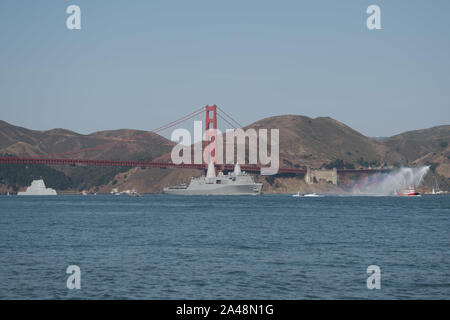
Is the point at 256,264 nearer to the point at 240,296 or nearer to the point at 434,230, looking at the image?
the point at 240,296

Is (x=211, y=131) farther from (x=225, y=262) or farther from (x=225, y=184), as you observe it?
(x=225, y=262)

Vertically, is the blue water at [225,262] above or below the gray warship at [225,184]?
below

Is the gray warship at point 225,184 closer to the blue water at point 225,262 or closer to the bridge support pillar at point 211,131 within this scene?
the bridge support pillar at point 211,131

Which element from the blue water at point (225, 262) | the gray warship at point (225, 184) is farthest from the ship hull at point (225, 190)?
the blue water at point (225, 262)

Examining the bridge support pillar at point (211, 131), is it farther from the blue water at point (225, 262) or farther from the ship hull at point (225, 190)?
the blue water at point (225, 262)

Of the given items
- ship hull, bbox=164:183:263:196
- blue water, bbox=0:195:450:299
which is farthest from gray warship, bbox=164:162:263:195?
blue water, bbox=0:195:450:299

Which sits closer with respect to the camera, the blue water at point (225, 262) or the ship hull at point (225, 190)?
the blue water at point (225, 262)

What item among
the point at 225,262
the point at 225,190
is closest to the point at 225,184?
the point at 225,190
